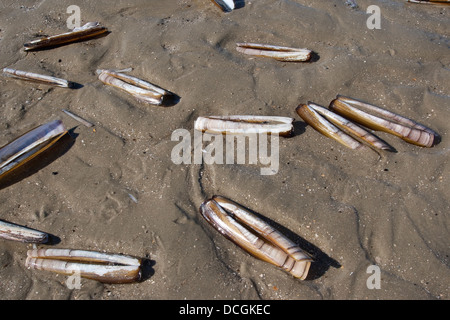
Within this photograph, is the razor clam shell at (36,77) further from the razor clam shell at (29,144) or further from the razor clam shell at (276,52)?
the razor clam shell at (276,52)

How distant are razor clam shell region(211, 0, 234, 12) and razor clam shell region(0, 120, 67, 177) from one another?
2.19 m

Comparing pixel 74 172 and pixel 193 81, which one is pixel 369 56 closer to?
pixel 193 81

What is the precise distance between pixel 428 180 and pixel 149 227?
2.14 metres

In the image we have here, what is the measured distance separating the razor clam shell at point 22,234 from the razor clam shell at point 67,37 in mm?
2124

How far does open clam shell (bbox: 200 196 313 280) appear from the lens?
2.66 metres

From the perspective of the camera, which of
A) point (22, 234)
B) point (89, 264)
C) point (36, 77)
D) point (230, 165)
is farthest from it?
point (36, 77)

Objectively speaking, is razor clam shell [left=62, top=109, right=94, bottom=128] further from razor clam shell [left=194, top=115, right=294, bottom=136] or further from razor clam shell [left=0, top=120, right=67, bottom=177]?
razor clam shell [left=194, top=115, right=294, bottom=136]

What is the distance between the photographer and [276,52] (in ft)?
13.0

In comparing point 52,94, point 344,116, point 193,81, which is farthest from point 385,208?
point 52,94

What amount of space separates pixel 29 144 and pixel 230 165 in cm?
165

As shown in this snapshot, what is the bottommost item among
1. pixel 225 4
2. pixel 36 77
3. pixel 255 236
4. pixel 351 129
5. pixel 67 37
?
pixel 255 236

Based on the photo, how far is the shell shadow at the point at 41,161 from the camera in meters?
3.18

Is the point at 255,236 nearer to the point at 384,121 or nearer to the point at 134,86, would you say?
the point at 384,121

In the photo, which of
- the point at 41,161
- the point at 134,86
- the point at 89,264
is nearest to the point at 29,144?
the point at 41,161
